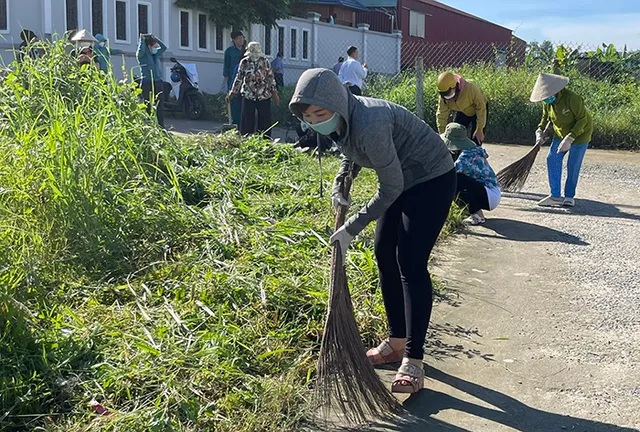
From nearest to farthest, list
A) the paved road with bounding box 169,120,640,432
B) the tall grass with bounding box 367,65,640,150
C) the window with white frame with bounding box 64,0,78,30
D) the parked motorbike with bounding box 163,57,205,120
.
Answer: the paved road with bounding box 169,120,640,432 < the tall grass with bounding box 367,65,640,150 < the parked motorbike with bounding box 163,57,205,120 < the window with white frame with bounding box 64,0,78,30

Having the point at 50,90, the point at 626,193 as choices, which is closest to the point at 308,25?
the point at 626,193

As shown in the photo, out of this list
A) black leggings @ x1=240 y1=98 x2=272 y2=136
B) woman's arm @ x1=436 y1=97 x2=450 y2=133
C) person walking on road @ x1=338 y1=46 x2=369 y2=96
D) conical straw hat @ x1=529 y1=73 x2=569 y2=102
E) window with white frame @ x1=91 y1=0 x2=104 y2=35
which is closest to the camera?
conical straw hat @ x1=529 y1=73 x2=569 y2=102

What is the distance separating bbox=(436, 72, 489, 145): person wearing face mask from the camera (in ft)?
25.6

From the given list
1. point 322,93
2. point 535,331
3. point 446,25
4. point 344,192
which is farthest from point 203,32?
point 322,93

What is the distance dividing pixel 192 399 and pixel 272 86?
7.79 m

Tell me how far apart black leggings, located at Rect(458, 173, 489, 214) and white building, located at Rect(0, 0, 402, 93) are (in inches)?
362

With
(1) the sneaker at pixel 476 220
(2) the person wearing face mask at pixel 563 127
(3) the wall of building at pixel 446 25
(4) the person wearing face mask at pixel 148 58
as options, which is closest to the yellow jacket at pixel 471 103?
(2) the person wearing face mask at pixel 563 127

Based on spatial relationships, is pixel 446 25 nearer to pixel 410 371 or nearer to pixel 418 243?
pixel 418 243

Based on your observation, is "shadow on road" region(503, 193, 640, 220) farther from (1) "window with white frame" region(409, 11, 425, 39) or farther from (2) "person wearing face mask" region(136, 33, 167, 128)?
(1) "window with white frame" region(409, 11, 425, 39)

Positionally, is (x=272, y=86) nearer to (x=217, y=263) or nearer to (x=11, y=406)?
(x=217, y=263)

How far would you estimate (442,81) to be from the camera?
7.74m

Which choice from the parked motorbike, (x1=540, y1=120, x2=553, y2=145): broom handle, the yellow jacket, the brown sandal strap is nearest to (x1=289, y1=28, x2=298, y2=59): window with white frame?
the parked motorbike

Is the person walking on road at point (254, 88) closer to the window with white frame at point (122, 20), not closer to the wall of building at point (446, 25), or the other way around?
the window with white frame at point (122, 20)

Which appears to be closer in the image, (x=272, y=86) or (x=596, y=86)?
(x=272, y=86)
